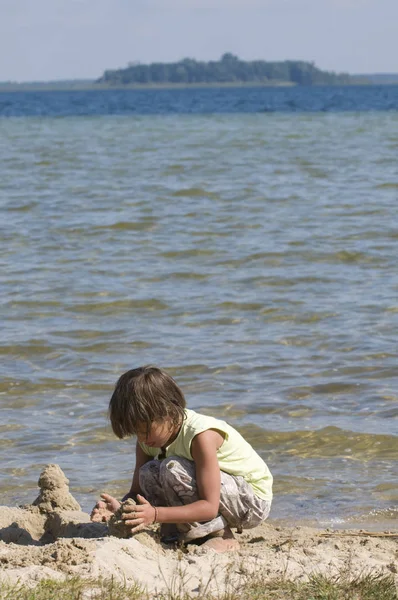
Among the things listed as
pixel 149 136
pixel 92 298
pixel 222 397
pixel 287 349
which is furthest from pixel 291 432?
pixel 149 136

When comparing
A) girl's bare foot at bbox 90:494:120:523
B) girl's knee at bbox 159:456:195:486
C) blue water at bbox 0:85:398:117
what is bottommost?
girl's bare foot at bbox 90:494:120:523

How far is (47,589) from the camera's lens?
3.04 metres

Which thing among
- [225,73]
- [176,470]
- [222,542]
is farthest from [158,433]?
[225,73]

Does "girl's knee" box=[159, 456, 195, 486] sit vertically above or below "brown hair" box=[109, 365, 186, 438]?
below

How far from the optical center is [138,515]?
11.6 ft

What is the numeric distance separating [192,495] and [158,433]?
285mm

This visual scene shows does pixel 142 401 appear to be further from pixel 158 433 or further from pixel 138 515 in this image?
pixel 138 515

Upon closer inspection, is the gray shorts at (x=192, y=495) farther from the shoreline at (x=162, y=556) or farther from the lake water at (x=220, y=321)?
the lake water at (x=220, y=321)

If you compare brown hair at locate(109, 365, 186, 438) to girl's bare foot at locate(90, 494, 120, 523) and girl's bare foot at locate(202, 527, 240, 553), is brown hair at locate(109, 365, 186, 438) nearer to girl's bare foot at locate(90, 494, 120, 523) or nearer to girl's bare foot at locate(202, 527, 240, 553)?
girl's bare foot at locate(90, 494, 120, 523)

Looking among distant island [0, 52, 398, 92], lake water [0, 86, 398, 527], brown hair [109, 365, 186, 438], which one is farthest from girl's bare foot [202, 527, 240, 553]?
distant island [0, 52, 398, 92]

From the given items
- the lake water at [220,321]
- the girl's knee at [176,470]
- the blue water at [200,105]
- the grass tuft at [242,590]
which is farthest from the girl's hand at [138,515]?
the blue water at [200,105]

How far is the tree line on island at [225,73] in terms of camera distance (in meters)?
167

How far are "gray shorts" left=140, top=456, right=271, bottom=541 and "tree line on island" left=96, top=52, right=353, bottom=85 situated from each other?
6499 inches

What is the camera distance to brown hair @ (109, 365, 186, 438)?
11.7ft
